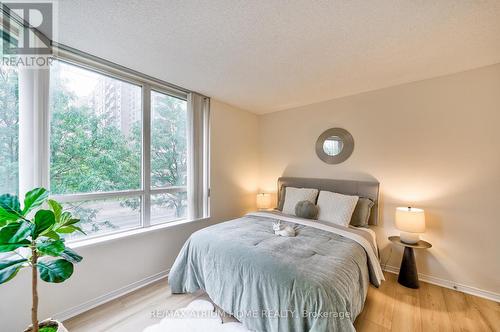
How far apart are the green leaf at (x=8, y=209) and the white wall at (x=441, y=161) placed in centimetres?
328

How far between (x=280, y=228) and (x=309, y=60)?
178 cm

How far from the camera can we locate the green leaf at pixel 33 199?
1.14m

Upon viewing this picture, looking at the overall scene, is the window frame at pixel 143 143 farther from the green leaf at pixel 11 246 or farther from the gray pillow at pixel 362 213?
the gray pillow at pixel 362 213

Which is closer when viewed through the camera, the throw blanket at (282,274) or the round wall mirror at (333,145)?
the throw blanket at (282,274)

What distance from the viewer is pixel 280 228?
7.18 feet

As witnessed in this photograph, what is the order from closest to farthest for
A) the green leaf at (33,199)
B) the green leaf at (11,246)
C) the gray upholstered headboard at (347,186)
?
1. the green leaf at (11,246)
2. the green leaf at (33,199)
3. the gray upholstered headboard at (347,186)

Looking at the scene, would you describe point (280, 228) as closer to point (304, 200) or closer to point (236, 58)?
point (304, 200)

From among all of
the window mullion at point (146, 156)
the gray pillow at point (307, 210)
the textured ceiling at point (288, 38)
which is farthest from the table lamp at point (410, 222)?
the window mullion at point (146, 156)

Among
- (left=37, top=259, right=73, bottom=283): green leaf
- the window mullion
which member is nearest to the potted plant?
(left=37, top=259, right=73, bottom=283): green leaf

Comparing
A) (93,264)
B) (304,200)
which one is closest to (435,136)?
(304,200)

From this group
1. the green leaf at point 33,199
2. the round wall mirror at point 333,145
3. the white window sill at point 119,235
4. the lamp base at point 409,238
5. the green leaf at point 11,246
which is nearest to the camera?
the green leaf at point 11,246

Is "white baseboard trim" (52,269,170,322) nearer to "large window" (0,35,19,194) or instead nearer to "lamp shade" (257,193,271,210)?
"large window" (0,35,19,194)

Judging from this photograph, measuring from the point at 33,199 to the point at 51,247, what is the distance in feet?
1.09

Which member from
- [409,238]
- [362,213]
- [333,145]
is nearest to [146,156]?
[333,145]
